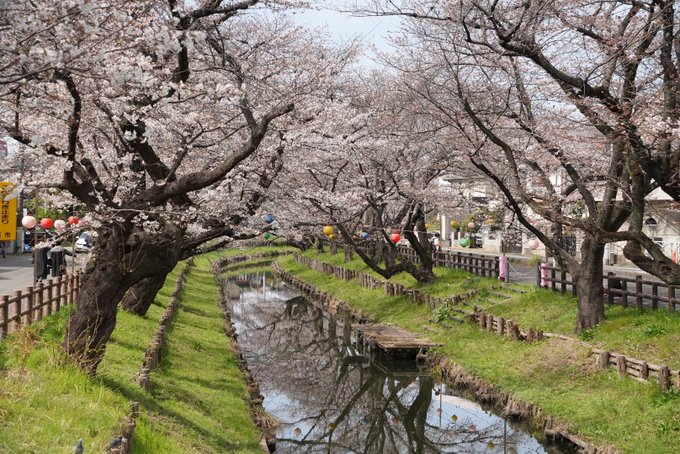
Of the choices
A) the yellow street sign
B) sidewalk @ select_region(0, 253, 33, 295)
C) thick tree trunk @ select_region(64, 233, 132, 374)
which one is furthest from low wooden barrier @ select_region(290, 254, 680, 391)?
the yellow street sign

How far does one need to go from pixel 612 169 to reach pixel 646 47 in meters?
3.90

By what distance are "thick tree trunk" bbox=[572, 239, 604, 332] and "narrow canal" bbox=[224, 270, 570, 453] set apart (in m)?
3.52

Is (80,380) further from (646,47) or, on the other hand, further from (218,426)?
(646,47)

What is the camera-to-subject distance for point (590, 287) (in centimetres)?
1588

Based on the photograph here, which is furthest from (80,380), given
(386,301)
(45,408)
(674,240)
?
(674,240)

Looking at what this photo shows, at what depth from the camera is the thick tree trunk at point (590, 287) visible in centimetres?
1580

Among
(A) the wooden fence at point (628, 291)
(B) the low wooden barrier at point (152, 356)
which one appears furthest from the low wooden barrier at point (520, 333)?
(B) the low wooden barrier at point (152, 356)

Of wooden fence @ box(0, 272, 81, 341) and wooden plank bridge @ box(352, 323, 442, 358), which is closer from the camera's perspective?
wooden fence @ box(0, 272, 81, 341)

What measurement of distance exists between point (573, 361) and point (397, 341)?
20.6ft

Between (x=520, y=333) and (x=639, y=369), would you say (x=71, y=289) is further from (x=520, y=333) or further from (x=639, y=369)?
(x=639, y=369)

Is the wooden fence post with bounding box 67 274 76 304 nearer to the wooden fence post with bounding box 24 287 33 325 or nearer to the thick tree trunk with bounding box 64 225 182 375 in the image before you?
the wooden fence post with bounding box 24 287 33 325

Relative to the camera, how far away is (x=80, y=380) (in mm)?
9188

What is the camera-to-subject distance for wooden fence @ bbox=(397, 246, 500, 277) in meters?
25.5

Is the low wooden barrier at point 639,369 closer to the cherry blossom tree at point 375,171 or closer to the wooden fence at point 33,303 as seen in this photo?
the cherry blossom tree at point 375,171
